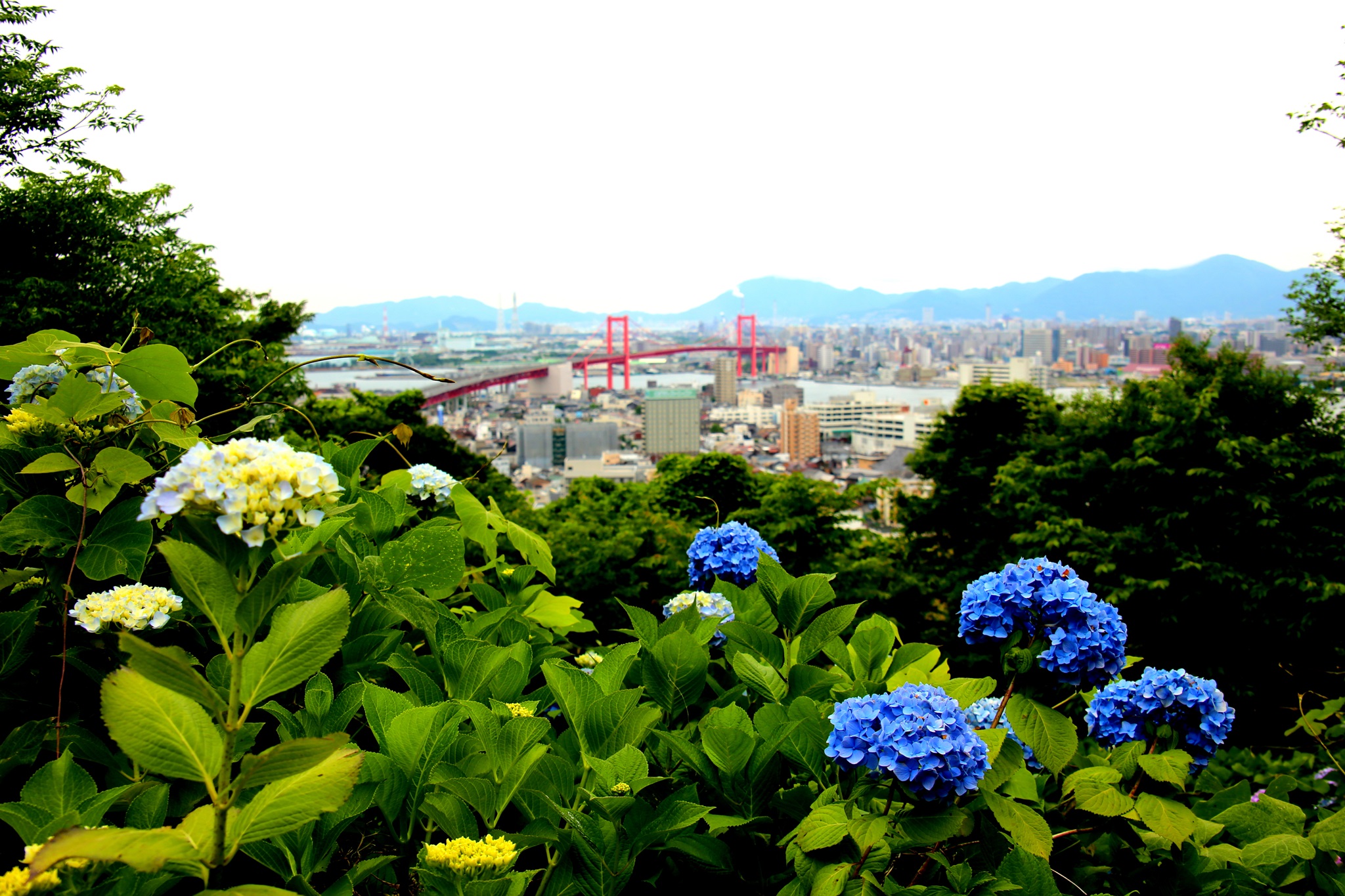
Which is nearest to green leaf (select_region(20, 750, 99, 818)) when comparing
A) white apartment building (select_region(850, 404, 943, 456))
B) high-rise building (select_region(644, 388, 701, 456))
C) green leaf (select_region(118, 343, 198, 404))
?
green leaf (select_region(118, 343, 198, 404))

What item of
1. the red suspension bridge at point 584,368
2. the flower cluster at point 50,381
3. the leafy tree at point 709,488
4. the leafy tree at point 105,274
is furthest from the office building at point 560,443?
the flower cluster at point 50,381

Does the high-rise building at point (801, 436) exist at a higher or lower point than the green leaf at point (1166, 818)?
lower

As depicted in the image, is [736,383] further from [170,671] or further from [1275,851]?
[170,671]

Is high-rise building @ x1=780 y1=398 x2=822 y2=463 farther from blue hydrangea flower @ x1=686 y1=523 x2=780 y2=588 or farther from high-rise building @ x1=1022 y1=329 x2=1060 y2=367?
high-rise building @ x1=1022 y1=329 x2=1060 y2=367

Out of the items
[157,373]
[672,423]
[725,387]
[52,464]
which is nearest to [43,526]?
[52,464]

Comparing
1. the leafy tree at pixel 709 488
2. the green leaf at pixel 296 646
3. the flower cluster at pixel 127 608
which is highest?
the green leaf at pixel 296 646

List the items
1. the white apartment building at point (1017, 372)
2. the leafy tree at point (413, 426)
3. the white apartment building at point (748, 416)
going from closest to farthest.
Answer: the leafy tree at point (413, 426)
the white apartment building at point (748, 416)
the white apartment building at point (1017, 372)

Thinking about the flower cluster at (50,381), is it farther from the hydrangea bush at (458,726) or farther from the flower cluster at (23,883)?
the flower cluster at (23,883)
